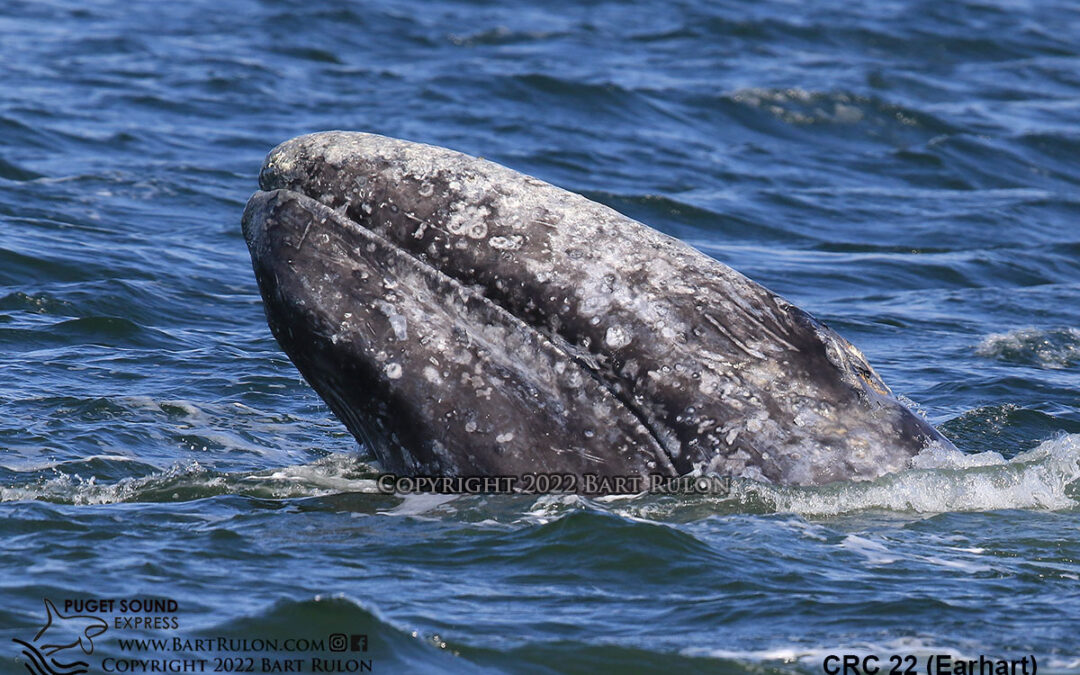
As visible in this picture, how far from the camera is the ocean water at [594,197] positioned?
566cm

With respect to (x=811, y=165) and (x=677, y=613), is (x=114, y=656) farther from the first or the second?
(x=811, y=165)

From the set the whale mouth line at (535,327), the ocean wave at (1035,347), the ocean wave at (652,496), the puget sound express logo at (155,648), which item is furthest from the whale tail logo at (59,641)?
the ocean wave at (1035,347)

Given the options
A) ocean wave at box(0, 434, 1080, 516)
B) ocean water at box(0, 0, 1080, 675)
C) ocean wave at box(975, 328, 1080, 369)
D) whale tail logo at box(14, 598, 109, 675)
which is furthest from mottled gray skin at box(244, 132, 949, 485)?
ocean wave at box(975, 328, 1080, 369)

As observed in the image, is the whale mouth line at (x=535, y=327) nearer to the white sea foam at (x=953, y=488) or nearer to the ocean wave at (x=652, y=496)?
the ocean wave at (x=652, y=496)

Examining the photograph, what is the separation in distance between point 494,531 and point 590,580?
0.58m

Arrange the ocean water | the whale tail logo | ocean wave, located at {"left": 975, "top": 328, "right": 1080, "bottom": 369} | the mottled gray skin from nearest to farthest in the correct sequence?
the whale tail logo < the ocean water < the mottled gray skin < ocean wave, located at {"left": 975, "top": 328, "right": 1080, "bottom": 369}

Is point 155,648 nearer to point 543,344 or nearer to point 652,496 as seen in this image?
point 543,344

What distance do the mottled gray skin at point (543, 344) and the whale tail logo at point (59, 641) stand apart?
1624mm

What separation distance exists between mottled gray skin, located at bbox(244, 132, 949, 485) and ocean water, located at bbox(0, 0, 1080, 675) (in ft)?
0.78

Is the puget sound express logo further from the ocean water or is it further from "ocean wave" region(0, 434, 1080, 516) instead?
"ocean wave" region(0, 434, 1080, 516)

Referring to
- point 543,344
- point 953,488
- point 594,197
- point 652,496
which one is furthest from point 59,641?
point 594,197

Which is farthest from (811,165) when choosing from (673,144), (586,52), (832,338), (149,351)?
(832,338)

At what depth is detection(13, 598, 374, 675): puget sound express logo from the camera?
526 centimetres

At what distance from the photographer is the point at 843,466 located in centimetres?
657
